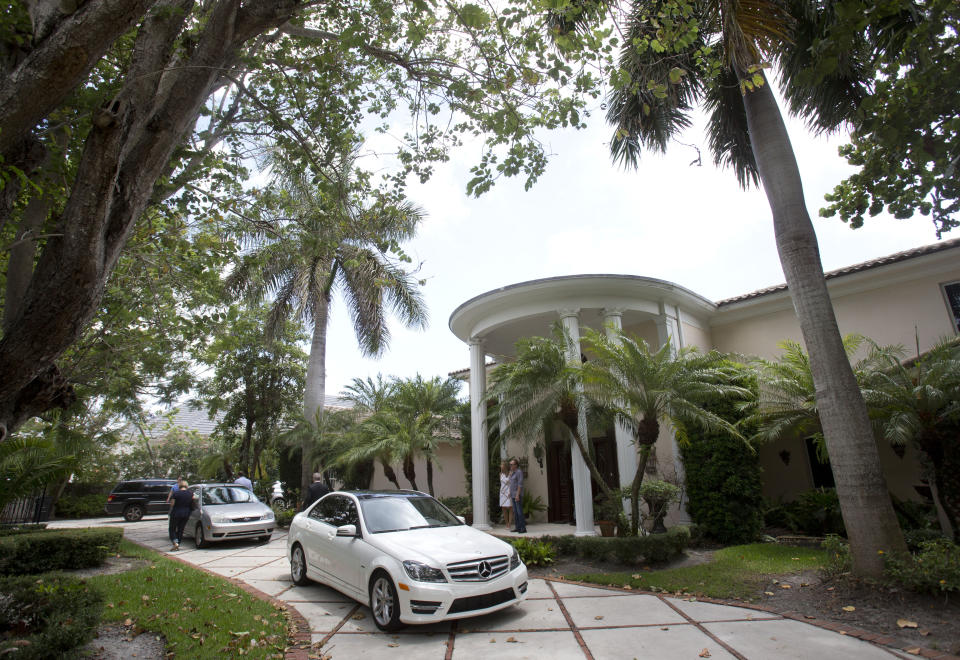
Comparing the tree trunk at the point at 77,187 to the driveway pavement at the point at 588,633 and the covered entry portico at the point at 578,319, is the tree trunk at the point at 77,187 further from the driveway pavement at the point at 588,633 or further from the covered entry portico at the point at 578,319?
the covered entry portico at the point at 578,319

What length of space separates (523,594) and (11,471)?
347 inches

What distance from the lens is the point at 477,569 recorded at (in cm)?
606

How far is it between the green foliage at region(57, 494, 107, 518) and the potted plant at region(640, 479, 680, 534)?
29.0m

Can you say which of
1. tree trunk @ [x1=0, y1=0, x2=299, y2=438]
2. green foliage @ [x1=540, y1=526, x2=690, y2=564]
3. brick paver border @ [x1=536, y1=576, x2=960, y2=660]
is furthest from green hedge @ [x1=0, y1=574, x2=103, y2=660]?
green foliage @ [x1=540, y1=526, x2=690, y2=564]

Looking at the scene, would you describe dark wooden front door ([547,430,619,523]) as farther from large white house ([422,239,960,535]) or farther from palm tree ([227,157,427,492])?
palm tree ([227,157,427,492])

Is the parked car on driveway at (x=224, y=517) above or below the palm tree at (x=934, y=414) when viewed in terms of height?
below

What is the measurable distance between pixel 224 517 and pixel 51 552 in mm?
3717

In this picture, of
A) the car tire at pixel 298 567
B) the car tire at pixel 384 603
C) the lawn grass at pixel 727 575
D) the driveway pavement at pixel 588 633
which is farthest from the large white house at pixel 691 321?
the car tire at pixel 384 603

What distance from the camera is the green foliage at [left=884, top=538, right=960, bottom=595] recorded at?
19.7 ft

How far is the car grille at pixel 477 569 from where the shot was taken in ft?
19.5

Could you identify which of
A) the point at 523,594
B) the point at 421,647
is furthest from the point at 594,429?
the point at 421,647

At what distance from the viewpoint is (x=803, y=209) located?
7977mm

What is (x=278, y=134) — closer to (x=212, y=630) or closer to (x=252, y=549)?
(x=212, y=630)

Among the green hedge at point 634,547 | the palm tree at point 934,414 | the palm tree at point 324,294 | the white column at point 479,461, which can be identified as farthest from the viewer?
the palm tree at point 324,294
